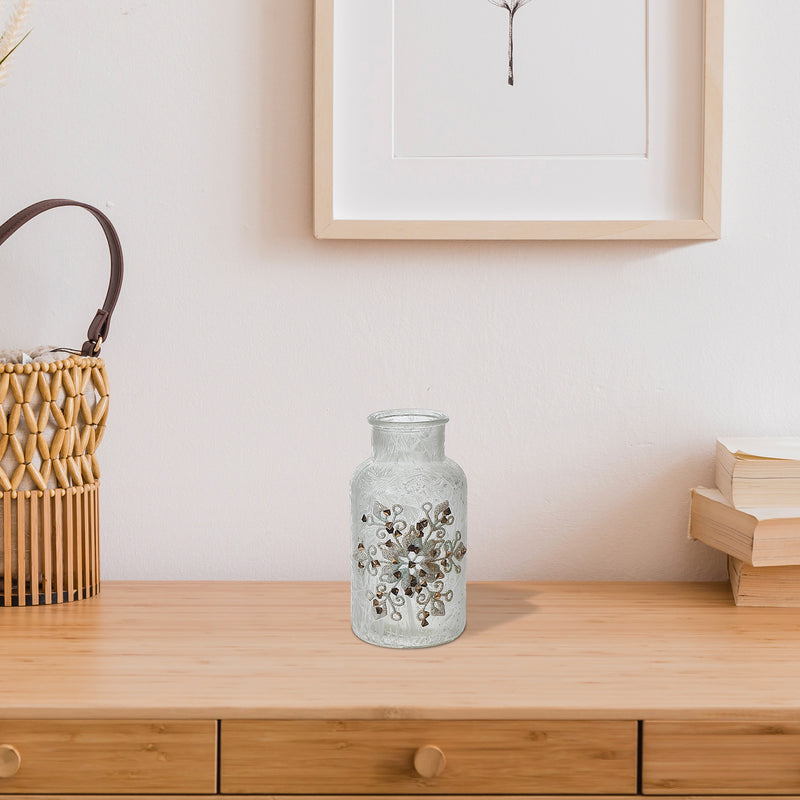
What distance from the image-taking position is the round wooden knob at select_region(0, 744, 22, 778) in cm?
→ 68

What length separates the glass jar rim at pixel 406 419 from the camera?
2.77 ft

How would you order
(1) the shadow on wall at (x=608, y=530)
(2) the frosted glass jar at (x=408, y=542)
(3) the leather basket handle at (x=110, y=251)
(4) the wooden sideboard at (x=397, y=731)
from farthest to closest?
1. (1) the shadow on wall at (x=608, y=530)
2. (3) the leather basket handle at (x=110, y=251)
3. (2) the frosted glass jar at (x=408, y=542)
4. (4) the wooden sideboard at (x=397, y=731)

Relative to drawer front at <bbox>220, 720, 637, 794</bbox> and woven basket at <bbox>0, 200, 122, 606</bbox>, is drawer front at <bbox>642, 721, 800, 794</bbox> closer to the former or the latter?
drawer front at <bbox>220, 720, 637, 794</bbox>

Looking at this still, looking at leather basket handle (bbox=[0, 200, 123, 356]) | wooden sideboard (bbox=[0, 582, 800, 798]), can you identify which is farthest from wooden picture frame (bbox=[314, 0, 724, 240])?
wooden sideboard (bbox=[0, 582, 800, 798])

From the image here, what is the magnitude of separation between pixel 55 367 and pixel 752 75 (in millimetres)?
883

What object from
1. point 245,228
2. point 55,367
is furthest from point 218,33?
point 55,367

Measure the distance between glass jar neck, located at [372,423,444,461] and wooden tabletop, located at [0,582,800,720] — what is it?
0.18m

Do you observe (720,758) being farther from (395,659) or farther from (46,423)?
(46,423)

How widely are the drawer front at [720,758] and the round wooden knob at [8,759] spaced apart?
1.69ft

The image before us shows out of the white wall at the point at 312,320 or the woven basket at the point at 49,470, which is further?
the white wall at the point at 312,320

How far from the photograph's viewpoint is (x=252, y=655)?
0.78 m

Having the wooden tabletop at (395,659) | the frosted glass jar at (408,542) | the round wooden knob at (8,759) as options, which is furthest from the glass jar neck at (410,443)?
the round wooden knob at (8,759)

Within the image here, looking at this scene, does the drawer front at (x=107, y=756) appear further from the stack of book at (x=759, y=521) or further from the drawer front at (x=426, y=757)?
the stack of book at (x=759, y=521)

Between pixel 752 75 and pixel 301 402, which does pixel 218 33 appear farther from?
pixel 752 75
